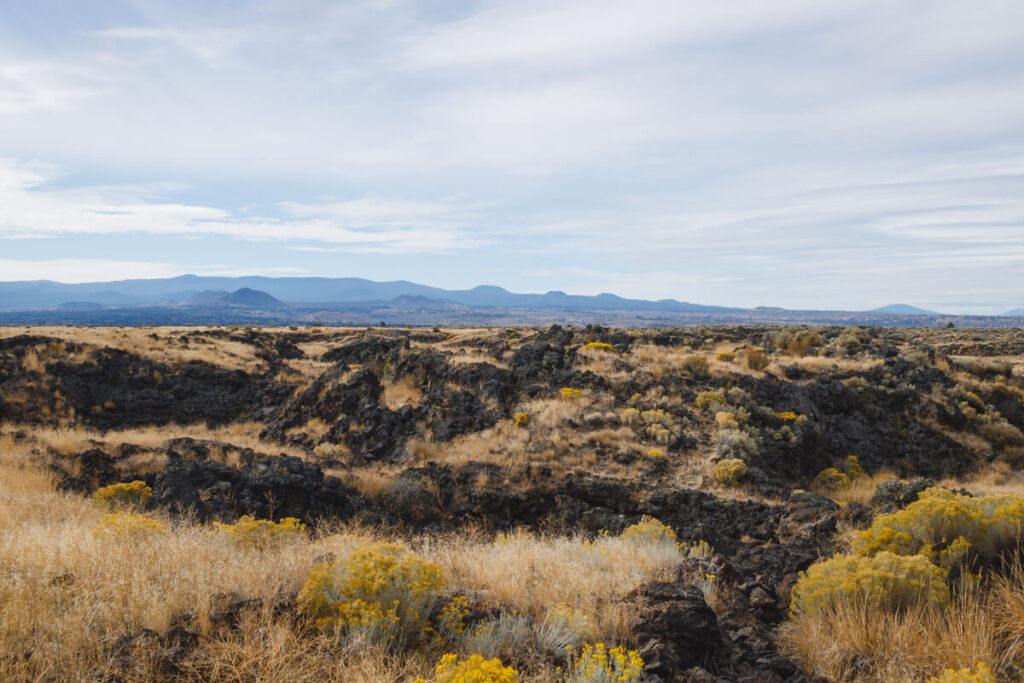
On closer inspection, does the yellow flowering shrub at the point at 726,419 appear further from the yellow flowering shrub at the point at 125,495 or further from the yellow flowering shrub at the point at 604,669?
the yellow flowering shrub at the point at 125,495

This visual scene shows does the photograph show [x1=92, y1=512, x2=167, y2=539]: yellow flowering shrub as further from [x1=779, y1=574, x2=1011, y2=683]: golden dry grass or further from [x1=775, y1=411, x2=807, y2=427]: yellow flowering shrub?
[x1=775, y1=411, x2=807, y2=427]: yellow flowering shrub

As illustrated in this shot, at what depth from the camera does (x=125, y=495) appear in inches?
348

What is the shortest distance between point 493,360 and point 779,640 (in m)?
14.6

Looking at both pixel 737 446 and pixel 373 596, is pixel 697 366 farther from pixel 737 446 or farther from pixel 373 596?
pixel 373 596

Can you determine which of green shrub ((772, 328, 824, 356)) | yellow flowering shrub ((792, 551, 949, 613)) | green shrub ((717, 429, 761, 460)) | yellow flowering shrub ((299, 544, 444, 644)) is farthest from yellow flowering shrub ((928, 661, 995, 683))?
green shrub ((772, 328, 824, 356))

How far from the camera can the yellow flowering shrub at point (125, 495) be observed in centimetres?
857

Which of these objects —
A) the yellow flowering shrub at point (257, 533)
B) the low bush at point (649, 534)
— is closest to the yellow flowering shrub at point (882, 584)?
the low bush at point (649, 534)

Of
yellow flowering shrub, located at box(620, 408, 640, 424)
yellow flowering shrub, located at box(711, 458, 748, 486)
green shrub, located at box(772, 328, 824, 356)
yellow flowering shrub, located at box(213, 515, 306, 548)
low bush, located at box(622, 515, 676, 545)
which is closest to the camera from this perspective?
yellow flowering shrub, located at box(213, 515, 306, 548)

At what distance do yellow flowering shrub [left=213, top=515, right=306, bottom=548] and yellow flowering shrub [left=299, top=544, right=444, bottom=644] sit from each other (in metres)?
2.40

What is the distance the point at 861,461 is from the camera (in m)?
14.2

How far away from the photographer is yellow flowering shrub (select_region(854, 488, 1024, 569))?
518cm

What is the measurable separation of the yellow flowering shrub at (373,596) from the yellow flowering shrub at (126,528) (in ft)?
9.16

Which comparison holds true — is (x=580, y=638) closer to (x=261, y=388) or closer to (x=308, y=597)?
(x=308, y=597)

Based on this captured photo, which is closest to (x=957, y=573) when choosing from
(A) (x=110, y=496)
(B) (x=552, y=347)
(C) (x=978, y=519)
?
(C) (x=978, y=519)
